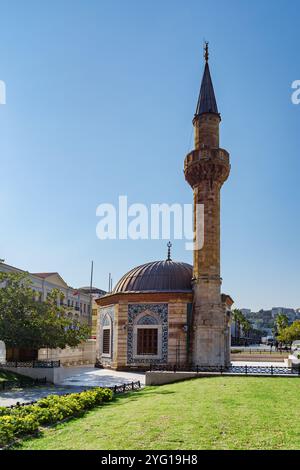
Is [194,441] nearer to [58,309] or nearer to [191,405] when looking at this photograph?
[191,405]

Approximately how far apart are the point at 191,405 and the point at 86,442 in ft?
16.7

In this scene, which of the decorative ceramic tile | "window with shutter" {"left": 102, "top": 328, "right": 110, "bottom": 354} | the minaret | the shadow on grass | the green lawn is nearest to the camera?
the green lawn

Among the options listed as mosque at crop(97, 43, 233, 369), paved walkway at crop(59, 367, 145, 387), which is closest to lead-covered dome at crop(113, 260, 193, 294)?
mosque at crop(97, 43, 233, 369)

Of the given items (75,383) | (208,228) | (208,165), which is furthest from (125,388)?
(208,165)

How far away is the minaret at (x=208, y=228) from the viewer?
85.9 feet

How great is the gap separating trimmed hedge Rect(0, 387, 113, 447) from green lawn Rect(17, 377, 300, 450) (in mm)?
442

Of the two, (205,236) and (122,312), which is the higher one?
(205,236)

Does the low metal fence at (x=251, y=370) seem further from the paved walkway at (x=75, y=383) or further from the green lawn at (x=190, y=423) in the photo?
the green lawn at (x=190, y=423)

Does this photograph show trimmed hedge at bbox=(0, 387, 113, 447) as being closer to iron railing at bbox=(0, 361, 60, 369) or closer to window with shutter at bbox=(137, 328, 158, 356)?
iron railing at bbox=(0, 361, 60, 369)

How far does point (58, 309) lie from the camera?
26969mm

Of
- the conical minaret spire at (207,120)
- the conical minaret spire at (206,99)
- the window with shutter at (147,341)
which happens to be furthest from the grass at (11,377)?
the conical minaret spire at (206,99)

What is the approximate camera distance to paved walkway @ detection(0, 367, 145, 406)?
735 inches

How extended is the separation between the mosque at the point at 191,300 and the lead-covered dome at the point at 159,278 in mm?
67

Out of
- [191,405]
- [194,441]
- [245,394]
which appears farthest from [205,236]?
[194,441]
